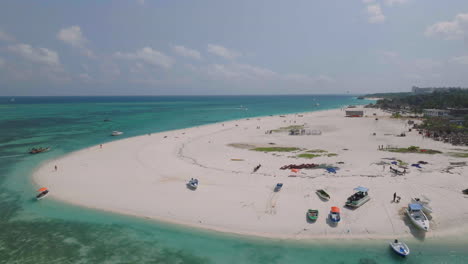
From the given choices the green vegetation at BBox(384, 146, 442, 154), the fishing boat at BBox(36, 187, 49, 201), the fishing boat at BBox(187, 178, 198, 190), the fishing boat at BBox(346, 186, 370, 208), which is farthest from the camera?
the green vegetation at BBox(384, 146, 442, 154)

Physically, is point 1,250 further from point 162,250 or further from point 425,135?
point 425,135

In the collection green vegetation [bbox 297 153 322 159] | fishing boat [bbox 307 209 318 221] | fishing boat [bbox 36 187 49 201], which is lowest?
fishing boat [bbox 36 187 49 201]

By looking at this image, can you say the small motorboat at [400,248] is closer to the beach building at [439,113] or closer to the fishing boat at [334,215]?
the fishing boat at [334,215]

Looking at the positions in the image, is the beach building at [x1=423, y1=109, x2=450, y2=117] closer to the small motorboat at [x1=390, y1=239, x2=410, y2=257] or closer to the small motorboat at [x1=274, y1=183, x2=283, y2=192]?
the small motorboat at [x1=274, y1=183, x2=283, y2=192]

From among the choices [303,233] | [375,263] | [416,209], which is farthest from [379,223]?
[303,233]

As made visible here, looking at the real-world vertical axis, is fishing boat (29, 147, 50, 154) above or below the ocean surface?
above

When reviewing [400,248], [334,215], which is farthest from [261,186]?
[400,248]

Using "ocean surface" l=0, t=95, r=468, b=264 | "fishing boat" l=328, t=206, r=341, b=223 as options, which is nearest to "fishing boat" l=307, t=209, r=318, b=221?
"fishing boat" l=328, t=206, r=341, b=223
